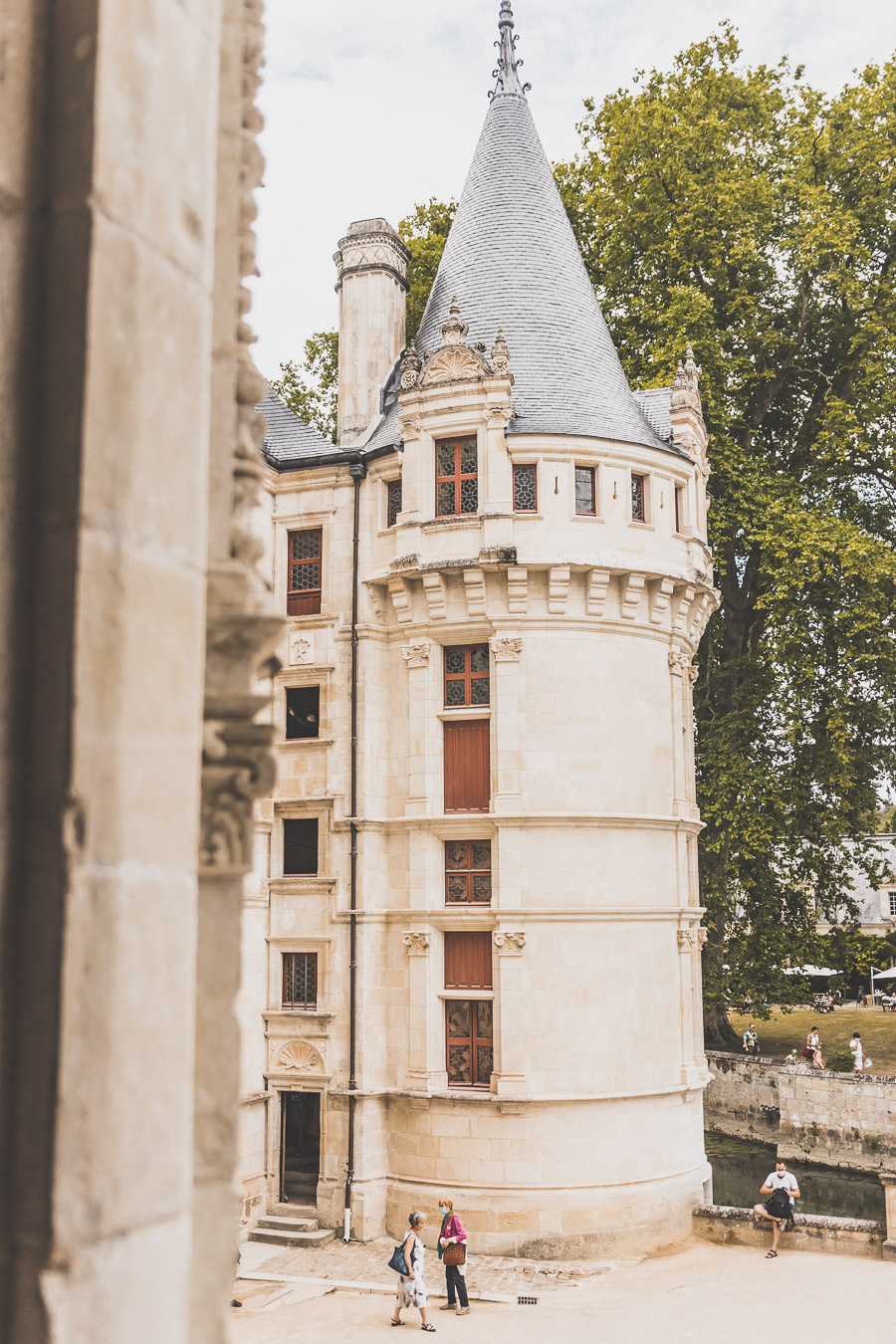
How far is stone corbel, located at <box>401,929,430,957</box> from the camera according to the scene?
21.4m

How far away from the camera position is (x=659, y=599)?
Answer: 22.4 m

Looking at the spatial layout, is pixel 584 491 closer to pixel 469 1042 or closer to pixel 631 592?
pixel 631 592

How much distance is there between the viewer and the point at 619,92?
34344 millimetres

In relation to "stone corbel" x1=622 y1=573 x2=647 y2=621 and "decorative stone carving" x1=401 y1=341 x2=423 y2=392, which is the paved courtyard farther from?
"decorative stone carving" x1=401 y1=341 x2=423 y2=392

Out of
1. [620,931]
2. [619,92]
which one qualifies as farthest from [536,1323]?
[619,92]

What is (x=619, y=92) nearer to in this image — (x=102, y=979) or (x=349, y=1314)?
(x=349, y=1314)

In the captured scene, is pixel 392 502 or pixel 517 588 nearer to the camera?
pixel 517 588

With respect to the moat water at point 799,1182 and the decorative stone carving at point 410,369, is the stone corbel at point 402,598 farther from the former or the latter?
the moat water at point 799,1182

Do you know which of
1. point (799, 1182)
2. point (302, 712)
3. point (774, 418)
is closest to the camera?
point (302, 712)

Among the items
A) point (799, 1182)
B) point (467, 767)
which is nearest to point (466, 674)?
point (467, 767)

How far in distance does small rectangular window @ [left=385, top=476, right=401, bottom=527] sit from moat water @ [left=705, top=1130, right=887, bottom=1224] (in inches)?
600

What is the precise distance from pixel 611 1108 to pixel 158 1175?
727 inches

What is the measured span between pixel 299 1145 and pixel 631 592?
1112 centimetres

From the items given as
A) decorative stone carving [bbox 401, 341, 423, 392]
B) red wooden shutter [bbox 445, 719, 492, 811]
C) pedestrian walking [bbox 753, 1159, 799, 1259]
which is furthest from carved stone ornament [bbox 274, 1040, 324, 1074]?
decorative stone carving [bbox 401, 341, 423, 392]
